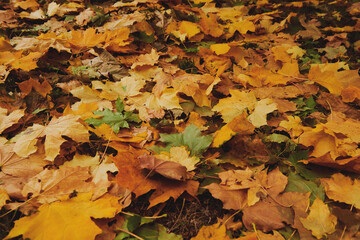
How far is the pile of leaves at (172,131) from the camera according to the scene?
1.01 metres

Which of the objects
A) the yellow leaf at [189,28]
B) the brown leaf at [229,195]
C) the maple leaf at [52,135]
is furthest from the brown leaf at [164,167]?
the yellow leaf at [189,28]

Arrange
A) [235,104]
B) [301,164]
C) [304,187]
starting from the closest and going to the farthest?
[304,187]
[301,164]
[235,104]

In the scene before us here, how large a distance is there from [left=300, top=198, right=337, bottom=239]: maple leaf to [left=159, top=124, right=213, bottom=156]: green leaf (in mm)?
549

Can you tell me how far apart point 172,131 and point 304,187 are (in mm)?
755

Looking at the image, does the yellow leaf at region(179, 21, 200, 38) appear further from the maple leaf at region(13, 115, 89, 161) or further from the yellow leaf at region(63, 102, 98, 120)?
the maple leaf at region(13, 115, 89, 161)

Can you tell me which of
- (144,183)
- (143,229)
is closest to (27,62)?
(144,183)

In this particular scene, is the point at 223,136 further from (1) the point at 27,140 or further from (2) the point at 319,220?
(1) the point at 27,140

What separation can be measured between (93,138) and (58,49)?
3.07ft

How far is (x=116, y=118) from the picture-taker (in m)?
1.41

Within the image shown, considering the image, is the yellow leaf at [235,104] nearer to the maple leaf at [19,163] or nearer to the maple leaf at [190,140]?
the maple leaf at [190,140]

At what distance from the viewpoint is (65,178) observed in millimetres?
1086

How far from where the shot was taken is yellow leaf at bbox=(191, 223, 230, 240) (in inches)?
38.0

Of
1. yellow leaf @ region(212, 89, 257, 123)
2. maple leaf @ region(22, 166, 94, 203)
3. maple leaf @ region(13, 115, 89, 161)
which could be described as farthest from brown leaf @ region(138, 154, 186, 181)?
yellow leaf @ region(212, 89, 257, 123)

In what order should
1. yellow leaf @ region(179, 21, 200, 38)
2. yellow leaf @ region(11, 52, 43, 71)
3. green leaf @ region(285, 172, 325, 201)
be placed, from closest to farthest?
green leaf @ region(285, 172, 325, 201) < yellow leaf @ region(11, 52, 43, 71) < yellow leaf @ region(179, 21, 200, 38)
